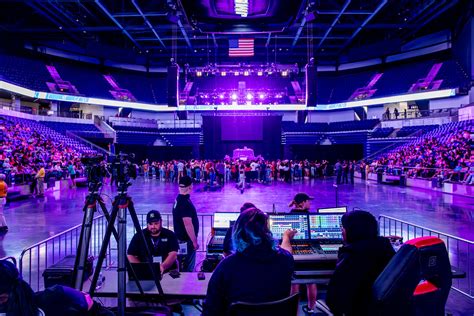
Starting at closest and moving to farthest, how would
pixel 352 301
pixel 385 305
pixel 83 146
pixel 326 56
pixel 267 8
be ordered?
pixel 385 305 → pixel 352 301 → pixel 267 8 → pixel 83 146 → pixel 326 56

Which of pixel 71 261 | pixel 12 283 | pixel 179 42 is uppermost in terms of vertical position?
pixel 179 42

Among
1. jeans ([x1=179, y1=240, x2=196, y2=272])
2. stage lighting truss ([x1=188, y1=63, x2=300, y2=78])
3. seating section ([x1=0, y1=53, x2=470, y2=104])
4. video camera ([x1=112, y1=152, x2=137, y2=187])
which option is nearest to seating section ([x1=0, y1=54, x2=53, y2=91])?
seating section ([x1=0, y1=53, x2=470, y2=104])

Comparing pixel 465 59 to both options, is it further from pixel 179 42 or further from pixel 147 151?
pixel 147 151

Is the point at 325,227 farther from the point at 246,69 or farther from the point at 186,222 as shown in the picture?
the point at 246,69

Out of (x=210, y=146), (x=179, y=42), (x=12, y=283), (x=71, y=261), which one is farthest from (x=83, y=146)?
(x=12, y=283)

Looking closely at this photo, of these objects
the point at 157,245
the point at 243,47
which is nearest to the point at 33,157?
the point at 243,47

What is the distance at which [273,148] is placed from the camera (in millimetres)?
33344

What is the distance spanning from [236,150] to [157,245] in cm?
2846

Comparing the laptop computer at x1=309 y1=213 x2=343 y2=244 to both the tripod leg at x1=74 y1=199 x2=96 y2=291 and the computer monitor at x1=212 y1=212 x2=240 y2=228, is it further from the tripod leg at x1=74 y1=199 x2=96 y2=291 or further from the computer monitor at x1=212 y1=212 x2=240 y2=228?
the tripod leg at x1=74 y1=199 x2=96 y2=291

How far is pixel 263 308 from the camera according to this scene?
1.86 m

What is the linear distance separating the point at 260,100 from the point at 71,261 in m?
34.0

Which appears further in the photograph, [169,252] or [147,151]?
[147,151]

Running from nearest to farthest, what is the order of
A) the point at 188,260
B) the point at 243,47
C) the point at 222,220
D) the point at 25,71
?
the point at 188,260 < the point at 222,220 < the point at 243,47 < the point at 25,71

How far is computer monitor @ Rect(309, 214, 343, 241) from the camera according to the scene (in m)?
3.87
